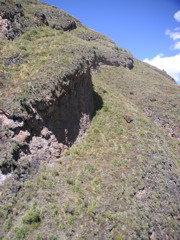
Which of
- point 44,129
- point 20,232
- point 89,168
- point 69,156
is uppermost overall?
point 44,129

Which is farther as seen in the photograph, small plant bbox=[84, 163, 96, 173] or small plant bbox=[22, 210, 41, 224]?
small plant bbox=[84, 163, 96, 173]

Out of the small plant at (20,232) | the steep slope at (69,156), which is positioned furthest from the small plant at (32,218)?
the small plant at (20,232)

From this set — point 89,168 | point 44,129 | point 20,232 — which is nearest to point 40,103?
point 44,129

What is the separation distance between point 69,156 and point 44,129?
3113 mm

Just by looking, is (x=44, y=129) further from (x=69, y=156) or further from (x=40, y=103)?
(x=69, y=156)

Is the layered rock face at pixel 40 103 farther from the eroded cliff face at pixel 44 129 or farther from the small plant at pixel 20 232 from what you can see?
the small plant at pixel 20 232

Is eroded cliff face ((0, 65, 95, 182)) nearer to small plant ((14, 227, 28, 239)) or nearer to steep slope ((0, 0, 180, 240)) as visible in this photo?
steep slope ((0, 0, 180, 240))

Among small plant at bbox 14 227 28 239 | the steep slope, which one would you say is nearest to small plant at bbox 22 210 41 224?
the steep slope

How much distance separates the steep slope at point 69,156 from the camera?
45.3 ft

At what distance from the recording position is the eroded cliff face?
14844mm

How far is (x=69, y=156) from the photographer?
18.4 m

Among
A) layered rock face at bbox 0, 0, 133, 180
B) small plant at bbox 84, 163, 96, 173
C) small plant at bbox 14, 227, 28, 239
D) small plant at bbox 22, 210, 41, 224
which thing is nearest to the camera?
small plant at bbox 14, 227, 28, 239

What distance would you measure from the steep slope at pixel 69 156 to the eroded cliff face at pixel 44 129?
0.07 m

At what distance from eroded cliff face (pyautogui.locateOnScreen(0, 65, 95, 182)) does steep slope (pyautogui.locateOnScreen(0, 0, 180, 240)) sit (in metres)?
0.07
